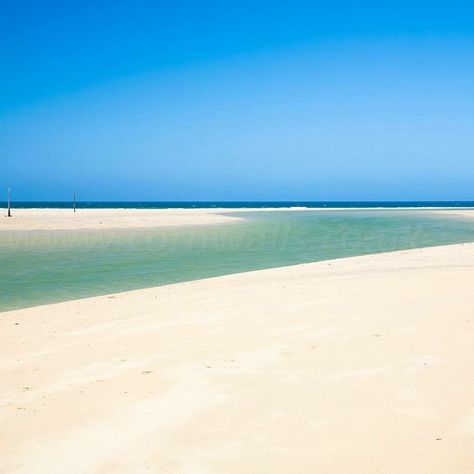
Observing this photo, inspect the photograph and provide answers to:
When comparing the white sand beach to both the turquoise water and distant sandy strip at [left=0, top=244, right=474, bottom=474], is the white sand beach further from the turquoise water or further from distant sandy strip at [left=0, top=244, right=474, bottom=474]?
the turquoise water

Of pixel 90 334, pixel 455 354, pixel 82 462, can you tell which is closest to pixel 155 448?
pixel 82 462

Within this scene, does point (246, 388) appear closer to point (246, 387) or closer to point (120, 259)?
point (246, 387)

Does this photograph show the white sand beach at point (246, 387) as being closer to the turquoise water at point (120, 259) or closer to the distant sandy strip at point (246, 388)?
the distant sandy strip at point (246, 388)

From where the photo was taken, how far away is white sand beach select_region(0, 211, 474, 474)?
3814 mm

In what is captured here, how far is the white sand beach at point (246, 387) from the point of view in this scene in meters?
3.81

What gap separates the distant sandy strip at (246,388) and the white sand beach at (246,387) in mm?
16

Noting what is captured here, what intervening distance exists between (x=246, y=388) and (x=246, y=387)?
3cm

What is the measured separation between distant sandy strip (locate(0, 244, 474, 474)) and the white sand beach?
0.05 feet

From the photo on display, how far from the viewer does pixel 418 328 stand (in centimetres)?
713

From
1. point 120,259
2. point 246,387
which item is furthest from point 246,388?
point 120,259

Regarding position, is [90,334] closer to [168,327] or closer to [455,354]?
[168,327]

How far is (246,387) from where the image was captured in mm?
5145

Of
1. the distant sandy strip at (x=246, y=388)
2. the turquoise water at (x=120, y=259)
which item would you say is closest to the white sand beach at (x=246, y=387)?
the distant sandy strip at (x=246, y=388)

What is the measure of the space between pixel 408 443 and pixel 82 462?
2.45 meters
